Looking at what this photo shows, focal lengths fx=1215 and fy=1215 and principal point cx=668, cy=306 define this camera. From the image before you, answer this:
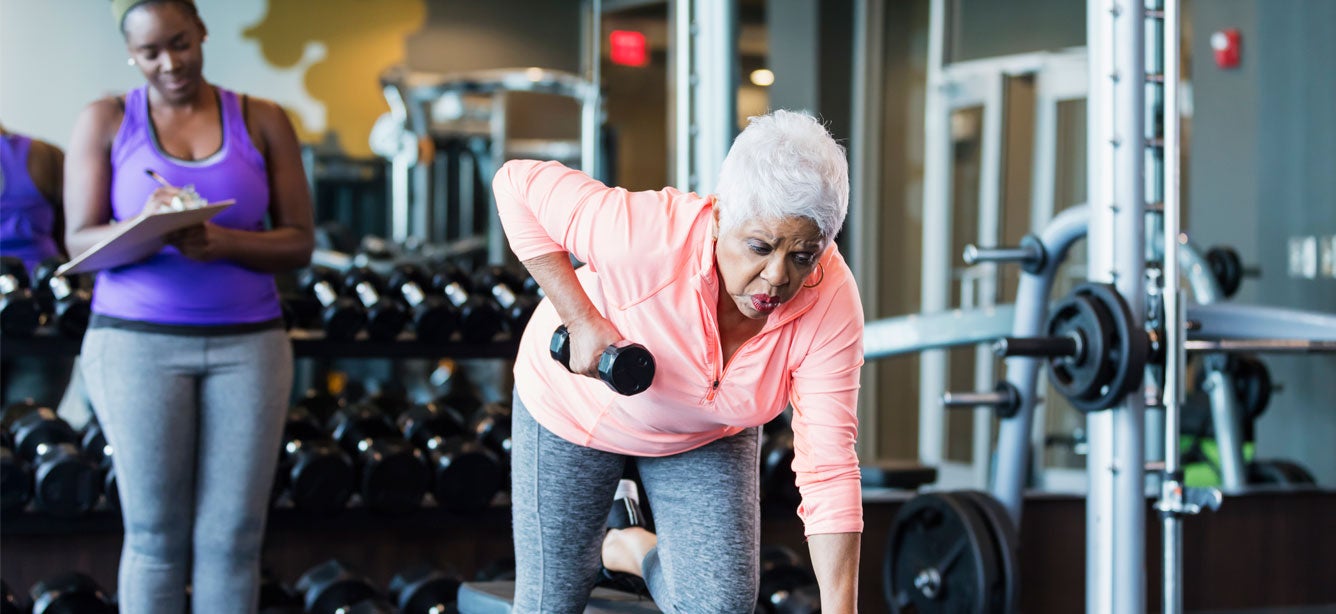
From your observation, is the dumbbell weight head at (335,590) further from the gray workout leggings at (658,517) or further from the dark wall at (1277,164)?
the dark wall at (1277,164)

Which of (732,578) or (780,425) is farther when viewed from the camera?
(780,425)

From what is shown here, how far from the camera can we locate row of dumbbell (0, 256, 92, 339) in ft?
8.19

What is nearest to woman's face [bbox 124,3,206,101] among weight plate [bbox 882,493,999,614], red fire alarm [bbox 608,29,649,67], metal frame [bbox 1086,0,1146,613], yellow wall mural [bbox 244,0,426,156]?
metal frame [bbox 1086,0,1146,613]

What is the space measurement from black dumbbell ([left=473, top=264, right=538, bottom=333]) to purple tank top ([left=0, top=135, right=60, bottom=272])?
39.3 inches

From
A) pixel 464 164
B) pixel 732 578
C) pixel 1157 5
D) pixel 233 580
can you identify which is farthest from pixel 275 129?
pixel 464 164

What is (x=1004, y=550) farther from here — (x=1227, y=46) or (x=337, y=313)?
(x=1227, y=46)

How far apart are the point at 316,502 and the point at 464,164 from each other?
3.24 meters

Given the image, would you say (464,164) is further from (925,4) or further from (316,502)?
(316,502)

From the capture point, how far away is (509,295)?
3000 mm

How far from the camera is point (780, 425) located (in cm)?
300

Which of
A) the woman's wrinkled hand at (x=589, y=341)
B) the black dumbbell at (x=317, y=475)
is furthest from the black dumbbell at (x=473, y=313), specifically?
the woman's wrinkled hand at (x=589, y=341)

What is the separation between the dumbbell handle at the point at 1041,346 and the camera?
229 centimetres

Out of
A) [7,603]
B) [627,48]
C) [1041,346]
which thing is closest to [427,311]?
[7,603]

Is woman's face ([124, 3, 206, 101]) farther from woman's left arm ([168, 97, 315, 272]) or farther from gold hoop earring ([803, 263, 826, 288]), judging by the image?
gold hoop earring ([803, 263, 826, 288])
